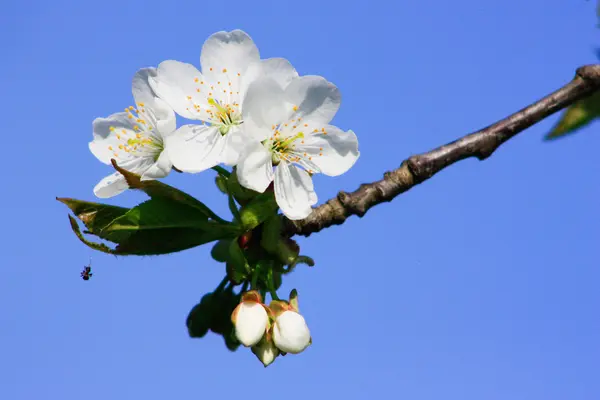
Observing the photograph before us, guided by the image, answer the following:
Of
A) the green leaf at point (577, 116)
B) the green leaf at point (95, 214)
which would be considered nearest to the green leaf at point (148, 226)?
the green leaf at point (95, 214)

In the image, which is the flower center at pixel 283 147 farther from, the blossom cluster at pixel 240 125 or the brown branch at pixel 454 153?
the brown branch at pixel 454 153

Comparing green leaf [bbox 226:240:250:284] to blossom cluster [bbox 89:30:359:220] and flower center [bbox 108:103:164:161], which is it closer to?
blossom cluster [bbox 89:30:359:220]

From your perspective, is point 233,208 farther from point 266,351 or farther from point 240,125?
point 266,351

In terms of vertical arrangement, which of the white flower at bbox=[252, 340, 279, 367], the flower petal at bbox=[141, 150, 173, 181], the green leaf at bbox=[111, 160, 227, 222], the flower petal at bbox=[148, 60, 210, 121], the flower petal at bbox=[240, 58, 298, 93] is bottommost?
the white flower at bbox=[252, 340, 279, 367]

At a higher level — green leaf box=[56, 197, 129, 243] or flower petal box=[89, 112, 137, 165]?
flower petal box=[89, 112, 137, 165]

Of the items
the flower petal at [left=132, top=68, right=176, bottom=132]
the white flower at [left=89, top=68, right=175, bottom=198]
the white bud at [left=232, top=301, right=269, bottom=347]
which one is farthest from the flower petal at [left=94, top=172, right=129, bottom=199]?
the white bud at [left=232, top=301, right=269, bottom=347]

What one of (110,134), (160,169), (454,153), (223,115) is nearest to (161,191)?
(160,169)
